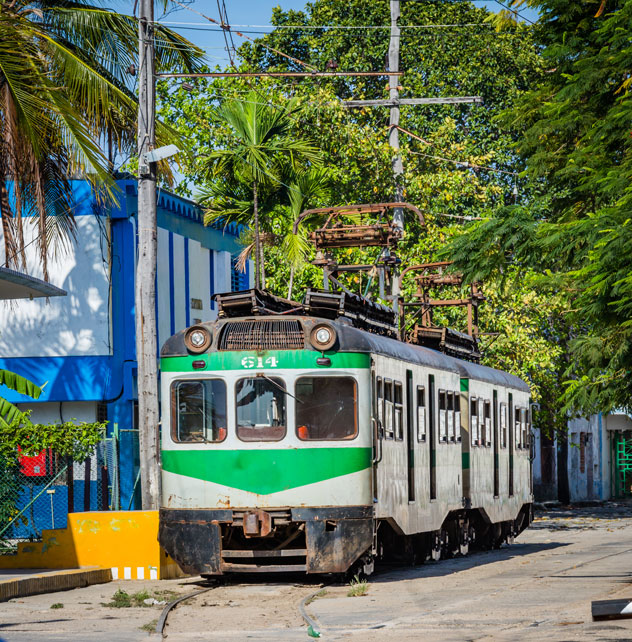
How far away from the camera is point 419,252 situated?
32.6 metres

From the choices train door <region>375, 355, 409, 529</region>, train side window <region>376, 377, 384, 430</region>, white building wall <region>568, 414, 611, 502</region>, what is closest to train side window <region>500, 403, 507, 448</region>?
train door <region>375, 355, 409, 529</region>

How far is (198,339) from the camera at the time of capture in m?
15.6

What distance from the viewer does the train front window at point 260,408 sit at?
50.0 feet

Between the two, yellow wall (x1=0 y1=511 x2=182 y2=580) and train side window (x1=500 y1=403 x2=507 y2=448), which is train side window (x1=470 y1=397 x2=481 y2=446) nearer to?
train side window (x1=500 y1=403 x2=507 y2=448)

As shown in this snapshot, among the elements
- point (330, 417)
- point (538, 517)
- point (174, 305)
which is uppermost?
point (174, 305)

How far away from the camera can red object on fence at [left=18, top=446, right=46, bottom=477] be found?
2021 cm

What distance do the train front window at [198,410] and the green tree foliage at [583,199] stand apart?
471 cm

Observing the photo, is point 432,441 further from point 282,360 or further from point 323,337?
point 282,360

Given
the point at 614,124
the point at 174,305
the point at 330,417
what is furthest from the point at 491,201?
the point at 330,417

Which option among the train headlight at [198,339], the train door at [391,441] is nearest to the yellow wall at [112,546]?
the train headlight at [198,339]

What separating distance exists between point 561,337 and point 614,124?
21744 mm

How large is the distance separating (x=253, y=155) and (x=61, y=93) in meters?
7.18

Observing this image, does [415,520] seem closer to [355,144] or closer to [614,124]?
[614,124]

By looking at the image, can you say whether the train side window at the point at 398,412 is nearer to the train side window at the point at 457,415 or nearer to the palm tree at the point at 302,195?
the train side window at the point at 457,415
